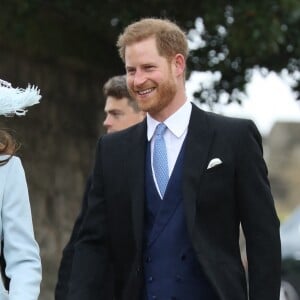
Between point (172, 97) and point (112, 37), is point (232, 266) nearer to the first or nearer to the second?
point (172, 97)

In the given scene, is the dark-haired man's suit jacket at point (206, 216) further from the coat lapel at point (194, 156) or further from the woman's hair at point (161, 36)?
the woman's hair at point (161, 36)

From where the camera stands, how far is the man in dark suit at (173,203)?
4.97 m

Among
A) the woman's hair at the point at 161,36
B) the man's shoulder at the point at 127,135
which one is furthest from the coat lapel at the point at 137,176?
the woman's hair at the point at 161,36

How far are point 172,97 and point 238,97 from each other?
5.81 m

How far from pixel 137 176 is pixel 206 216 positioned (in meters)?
0.34

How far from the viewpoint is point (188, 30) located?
1022 centimetres

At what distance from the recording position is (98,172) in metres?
5.29

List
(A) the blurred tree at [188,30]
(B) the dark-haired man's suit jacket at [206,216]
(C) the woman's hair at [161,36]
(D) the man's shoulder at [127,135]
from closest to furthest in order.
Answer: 1. (B) the dark-haired man's suit jacket at [206,216]
2. (C) the woman's hair at [161,36]
3. (D) the man's shoulder at [127,135]
4. (A) the blurred tree at [188,30]

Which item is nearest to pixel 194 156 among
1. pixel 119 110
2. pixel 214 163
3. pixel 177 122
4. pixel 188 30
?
pixel 214 163

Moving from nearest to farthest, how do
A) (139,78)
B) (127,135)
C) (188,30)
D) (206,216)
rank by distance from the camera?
(206,216) → (139,78) → (127,135) → (188,30)

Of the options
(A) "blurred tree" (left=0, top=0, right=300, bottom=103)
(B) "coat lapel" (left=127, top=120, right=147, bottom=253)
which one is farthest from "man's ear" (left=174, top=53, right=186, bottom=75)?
(A) "blurred tree" (left=0, top=0, right=300, bottom=103)

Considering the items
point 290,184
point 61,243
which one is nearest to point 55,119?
point 61,243

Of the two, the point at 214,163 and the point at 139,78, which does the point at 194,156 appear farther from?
the point at 139,78

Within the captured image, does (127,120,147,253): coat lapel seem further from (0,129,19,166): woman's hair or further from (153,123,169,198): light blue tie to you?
(0,129,19,166): woman's hair
